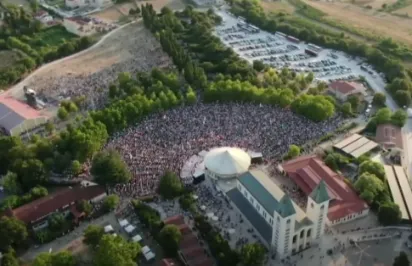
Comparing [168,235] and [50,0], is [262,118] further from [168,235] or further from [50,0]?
[50,0]

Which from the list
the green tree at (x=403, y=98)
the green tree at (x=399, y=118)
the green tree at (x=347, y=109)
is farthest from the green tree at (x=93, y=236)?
the green tree at (x=403, y=98)

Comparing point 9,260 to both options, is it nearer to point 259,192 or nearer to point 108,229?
point 108,229

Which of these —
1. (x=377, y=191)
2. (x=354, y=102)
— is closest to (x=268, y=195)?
(x=377, y=191)

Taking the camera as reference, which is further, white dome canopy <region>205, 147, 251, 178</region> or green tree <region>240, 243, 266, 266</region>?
white dome canopy <region>205, 147, 251, 178</region>

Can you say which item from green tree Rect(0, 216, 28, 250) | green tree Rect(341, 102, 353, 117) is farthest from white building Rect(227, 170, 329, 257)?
green tree Rect(0, 216, 28, 250)

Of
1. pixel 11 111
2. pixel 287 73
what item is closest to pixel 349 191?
pixel 287 73

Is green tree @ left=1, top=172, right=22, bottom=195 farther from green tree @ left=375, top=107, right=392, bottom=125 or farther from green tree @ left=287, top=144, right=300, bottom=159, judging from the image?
green tree @ left=375, top=107, right=392, bottom=125

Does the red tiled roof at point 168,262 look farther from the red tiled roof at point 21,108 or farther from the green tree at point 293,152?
the red tiled roof at point 21,108
